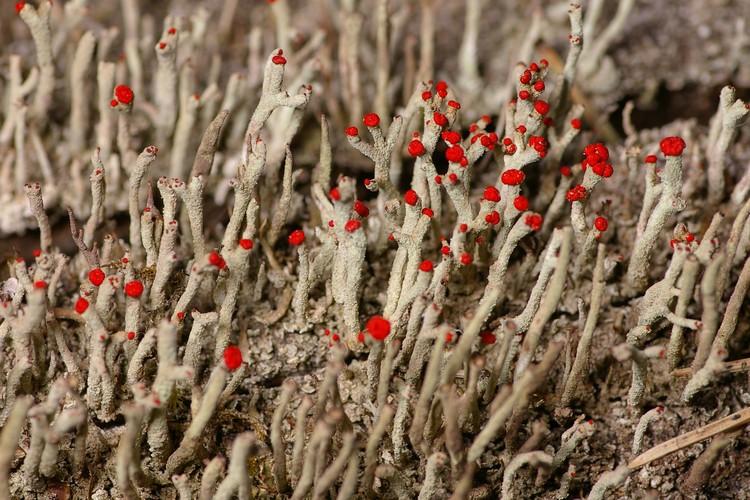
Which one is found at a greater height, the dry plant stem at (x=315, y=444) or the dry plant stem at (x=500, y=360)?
the dry plant stem at (x=500, y=360)

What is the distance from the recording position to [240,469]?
1.47 meters

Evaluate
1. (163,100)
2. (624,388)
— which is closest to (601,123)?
(624,388)

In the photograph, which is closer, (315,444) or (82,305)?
(315,444)

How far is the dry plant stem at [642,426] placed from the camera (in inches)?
69.9

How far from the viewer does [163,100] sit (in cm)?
255

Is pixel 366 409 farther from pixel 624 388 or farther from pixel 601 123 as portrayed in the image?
pixel 601 123

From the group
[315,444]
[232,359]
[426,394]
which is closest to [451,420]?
[426,394]

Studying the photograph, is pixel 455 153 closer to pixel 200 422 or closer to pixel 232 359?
pixel 232 359

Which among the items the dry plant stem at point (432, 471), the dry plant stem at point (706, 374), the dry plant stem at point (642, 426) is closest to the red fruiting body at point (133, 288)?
the dry plant stem at point (432, 471)

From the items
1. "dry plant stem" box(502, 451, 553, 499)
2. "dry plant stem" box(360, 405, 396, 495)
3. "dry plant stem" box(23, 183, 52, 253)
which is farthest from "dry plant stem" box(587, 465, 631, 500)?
"dry plant stem" box(23, 183, 52, 253)

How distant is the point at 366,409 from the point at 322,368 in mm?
208

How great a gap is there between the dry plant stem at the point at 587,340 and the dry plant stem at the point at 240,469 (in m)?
0.84

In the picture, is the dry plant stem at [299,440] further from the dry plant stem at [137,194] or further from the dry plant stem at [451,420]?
the dry plant stem at [137,194]

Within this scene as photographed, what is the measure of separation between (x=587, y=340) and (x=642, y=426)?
265mm
